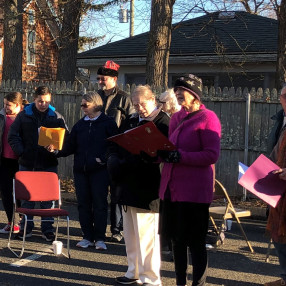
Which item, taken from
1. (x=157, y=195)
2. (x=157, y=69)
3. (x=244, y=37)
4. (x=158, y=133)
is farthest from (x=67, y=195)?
(x=244, y=37)

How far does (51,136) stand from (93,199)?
37.8 inches

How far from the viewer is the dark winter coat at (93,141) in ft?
23.1

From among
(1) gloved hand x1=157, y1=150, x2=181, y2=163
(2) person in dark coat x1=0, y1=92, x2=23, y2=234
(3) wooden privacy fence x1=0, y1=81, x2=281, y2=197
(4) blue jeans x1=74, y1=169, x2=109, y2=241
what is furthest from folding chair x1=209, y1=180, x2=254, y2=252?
(3) wooden privacy fence x1=0, y1=81, x2=281, y2=197

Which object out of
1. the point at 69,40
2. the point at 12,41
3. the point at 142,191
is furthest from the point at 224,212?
the point at 12,41

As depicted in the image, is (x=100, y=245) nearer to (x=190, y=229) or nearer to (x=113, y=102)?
(x=113, y=102)

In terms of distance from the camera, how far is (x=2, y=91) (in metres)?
13.3

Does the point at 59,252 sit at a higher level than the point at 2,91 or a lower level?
lower

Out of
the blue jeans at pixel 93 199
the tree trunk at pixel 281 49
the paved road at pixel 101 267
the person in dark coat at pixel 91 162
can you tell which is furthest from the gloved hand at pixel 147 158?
Answer: the tree trunk at pixel 281 49

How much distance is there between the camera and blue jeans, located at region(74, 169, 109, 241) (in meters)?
7.11

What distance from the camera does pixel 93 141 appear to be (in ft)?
23.1

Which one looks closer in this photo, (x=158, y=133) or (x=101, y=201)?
(x=158, y=133)

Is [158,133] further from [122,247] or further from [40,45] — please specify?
[40,45]

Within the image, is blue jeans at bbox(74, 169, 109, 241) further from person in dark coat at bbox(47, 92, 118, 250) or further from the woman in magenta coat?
the woman in magenta coat

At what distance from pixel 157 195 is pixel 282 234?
1250mm
